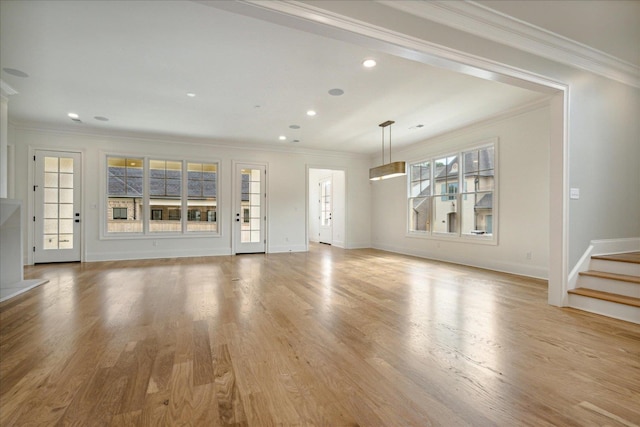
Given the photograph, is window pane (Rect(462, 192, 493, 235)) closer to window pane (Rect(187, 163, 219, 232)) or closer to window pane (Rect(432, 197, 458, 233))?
window pane (Rect(432, 197, 458, 233))

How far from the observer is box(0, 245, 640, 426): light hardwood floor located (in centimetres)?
155

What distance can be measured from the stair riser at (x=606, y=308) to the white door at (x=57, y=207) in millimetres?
8811

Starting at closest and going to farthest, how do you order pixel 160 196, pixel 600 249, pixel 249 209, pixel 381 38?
1. pixel 381 38
2. pixel 600 249
3. pixel 160 196
4. pixel 249 209

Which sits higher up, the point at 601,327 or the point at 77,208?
the point at 77,208

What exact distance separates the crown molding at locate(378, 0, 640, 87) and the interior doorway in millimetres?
5987

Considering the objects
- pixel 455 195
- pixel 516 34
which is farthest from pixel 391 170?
pixel 516 34

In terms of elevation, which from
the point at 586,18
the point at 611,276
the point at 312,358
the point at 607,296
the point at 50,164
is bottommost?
the point at 312,358

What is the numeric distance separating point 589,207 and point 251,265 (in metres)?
5.46

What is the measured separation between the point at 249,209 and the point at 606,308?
6967 millimetres

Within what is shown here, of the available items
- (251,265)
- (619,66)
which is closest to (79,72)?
(251,265)

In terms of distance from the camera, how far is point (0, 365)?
202 centimetres

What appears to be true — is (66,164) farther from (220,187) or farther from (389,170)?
(389,170)

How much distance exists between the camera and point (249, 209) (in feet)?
25.7

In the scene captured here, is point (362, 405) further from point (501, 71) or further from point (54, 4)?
point (54, 4)
